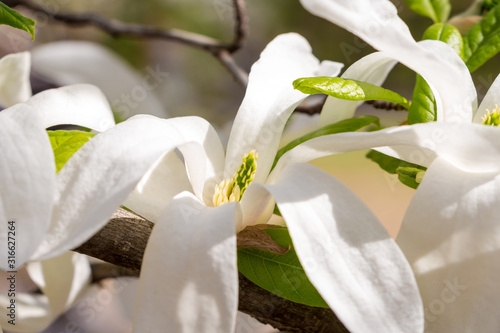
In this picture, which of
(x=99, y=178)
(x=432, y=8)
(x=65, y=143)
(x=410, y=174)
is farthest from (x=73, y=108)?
(x=432, y=8)

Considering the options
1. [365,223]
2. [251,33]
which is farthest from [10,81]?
[251,33]

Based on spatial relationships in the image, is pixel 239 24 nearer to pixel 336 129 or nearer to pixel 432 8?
pixel 432 8

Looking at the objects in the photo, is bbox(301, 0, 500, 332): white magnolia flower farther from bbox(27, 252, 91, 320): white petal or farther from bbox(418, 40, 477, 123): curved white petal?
bbox(27, 252, 91, 320): white petal

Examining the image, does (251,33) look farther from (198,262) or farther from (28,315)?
(198,262)

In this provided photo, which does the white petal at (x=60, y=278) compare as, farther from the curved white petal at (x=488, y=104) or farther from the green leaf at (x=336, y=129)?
the curved white petal at (x=488, y=104)

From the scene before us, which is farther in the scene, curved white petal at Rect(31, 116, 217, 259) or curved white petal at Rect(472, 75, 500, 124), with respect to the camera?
curved white petal at Rect(472, 75, 500, 124)

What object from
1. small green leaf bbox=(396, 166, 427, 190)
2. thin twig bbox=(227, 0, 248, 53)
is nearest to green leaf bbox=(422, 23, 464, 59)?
small green leaf bbox=(396, 166, 427, 190)

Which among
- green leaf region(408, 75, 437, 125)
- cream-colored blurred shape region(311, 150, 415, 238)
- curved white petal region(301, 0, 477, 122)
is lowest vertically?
cream-colored blurred shape region(311, 150, 415, 238)
